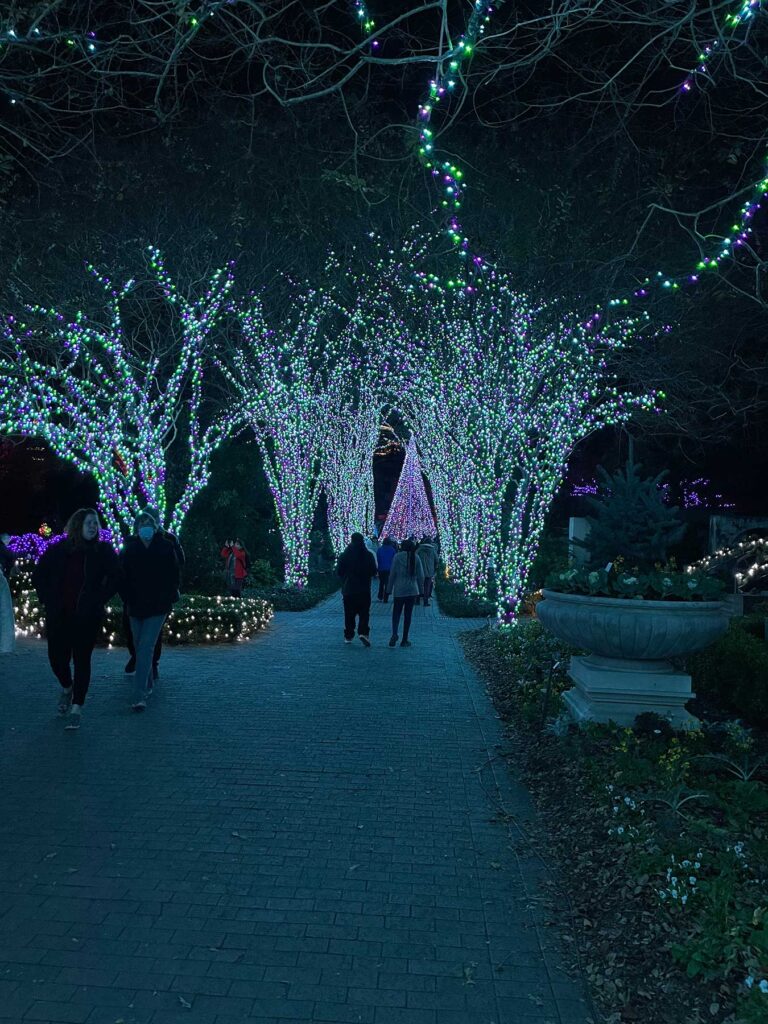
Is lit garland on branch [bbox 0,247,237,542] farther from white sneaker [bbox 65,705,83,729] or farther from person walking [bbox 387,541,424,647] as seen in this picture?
white sneaker [bbox 65,705,83,729]

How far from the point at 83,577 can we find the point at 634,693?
4.98m

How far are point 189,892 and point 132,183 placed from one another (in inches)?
388

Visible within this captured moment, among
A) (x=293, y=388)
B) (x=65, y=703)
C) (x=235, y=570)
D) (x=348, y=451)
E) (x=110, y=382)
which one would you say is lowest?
(x=65, y=703)

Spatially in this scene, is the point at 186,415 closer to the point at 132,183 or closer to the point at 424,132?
the point at 132,183

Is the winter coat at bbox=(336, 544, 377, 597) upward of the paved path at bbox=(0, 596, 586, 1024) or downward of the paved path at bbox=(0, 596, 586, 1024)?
upward

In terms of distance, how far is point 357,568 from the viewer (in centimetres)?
1379

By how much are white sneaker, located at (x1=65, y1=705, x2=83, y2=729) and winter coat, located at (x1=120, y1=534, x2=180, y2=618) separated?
122 centimetres

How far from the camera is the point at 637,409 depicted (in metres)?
19.5

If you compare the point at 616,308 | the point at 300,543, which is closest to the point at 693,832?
the point at 616,308

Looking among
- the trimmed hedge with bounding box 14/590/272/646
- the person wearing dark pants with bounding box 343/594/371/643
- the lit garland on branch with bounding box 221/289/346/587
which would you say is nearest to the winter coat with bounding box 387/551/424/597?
the person wearing dark pants with bounding box 343/594/371/643

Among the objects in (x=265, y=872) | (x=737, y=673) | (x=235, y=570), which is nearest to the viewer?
(x=265, y=872)

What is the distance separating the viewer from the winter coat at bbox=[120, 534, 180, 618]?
8508 mm

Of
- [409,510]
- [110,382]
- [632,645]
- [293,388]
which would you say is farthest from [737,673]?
[409,510]

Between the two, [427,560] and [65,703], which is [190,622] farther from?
[427,560]
